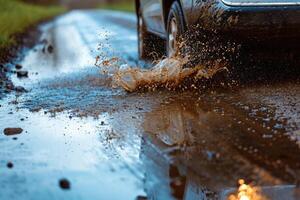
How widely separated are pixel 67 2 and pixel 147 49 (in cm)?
5906

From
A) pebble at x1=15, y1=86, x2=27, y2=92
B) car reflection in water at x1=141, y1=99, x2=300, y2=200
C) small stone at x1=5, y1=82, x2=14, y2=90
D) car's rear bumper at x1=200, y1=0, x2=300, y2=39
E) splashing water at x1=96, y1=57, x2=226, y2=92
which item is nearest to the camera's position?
car reflection in water at x1=141, y1=99, x2=300, y2=200

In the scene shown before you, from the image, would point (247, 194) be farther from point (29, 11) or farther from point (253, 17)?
point (29, 11)

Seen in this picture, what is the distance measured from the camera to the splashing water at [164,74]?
18.7 feet

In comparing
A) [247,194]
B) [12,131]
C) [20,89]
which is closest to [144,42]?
[20,89]

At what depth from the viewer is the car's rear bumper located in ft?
16.6

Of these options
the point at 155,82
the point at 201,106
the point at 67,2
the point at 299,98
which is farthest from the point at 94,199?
the point at 67,2

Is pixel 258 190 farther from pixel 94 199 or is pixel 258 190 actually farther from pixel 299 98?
pixel 299 98

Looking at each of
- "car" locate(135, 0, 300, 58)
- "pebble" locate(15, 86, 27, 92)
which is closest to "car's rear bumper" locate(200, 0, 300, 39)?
"car" locate(135, 0, 300, 58)

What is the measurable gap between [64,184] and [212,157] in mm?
894

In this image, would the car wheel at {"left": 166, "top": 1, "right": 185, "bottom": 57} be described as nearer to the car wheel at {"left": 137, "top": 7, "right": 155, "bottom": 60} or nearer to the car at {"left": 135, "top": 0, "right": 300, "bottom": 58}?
the car at {"left": 135, "top": 0, "right": 300, "bottom": 58}

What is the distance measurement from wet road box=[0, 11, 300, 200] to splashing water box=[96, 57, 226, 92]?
13 centimetres

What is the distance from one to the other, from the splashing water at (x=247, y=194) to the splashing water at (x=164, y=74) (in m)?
2.69

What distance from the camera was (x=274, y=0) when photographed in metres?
5.07

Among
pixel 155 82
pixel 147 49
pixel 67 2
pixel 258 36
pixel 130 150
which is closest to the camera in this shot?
pixel 130 150
